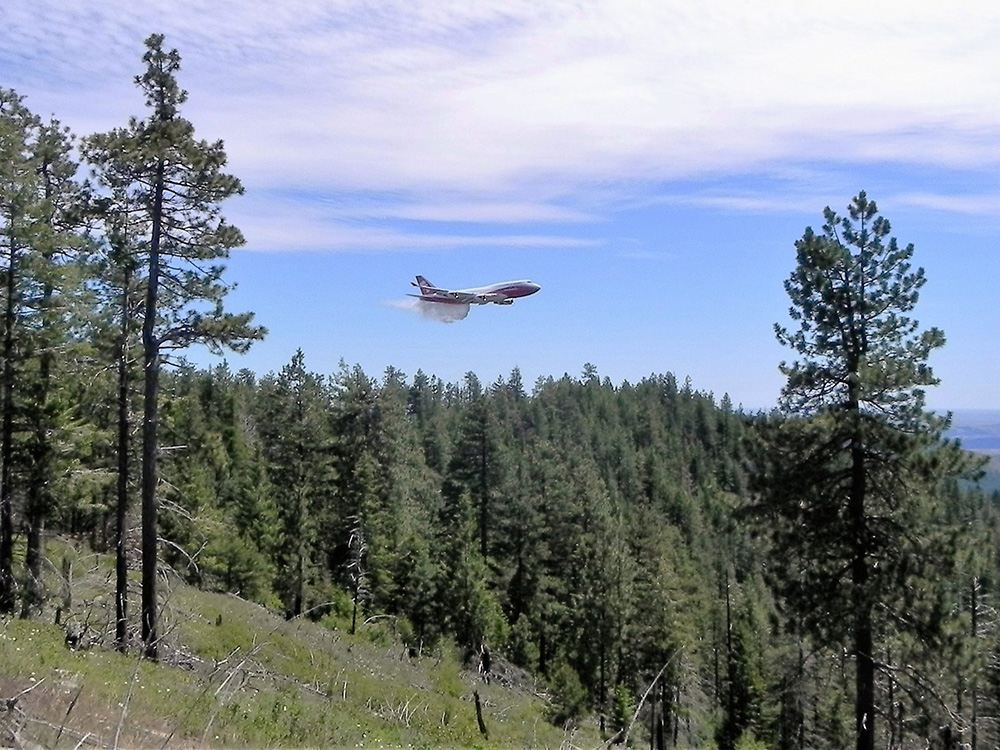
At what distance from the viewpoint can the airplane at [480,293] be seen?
47.3ft

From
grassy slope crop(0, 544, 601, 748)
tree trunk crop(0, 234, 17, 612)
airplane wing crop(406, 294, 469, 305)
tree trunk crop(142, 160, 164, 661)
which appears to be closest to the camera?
grassy slope crop(0, 544, 601, 748)

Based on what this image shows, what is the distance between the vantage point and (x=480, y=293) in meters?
15.2

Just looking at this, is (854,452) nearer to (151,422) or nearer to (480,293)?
(480,293)

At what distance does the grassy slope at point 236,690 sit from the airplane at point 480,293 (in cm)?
631

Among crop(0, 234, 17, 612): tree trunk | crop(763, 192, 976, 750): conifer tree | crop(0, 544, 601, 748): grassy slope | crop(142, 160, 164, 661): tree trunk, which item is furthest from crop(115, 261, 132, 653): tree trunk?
crop(763, 192, 976, 750): conifer tree

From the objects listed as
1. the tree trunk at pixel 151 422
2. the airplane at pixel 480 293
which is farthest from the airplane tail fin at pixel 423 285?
the tree trunk at pixel 151 422

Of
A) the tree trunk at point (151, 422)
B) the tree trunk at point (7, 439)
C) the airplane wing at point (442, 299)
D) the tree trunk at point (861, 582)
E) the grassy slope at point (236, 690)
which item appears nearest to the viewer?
the grassy slope at point (236, 690)

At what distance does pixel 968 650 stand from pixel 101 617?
61.3ft

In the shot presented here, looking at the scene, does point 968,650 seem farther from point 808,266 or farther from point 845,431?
point 808,266

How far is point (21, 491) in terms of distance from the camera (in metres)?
20.7

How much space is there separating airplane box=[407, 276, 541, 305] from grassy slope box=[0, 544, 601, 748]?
6.31 metres

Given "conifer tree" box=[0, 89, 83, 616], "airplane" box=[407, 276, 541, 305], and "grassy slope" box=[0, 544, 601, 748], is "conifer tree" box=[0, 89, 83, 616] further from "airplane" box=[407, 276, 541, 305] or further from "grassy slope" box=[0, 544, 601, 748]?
"airplane" box=[407, 276, 541, 305]

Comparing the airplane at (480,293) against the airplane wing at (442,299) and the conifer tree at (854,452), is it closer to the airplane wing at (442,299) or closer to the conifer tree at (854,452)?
the airplane wing at (442,299)

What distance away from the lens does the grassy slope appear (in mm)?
7484
